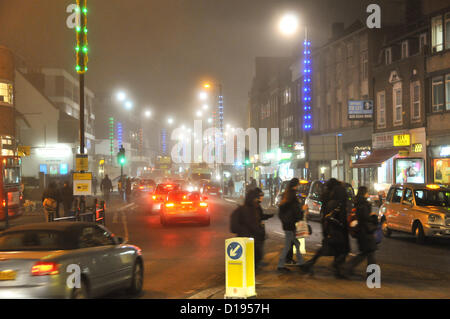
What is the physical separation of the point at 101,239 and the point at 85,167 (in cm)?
1106

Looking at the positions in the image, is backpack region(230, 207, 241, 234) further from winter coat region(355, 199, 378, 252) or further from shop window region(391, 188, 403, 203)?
shop window region(391, 188, 403, 203)

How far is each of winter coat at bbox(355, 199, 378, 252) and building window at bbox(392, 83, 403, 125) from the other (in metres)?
28.6

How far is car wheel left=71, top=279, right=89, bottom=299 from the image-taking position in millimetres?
8469

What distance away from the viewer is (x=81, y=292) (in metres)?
8.59

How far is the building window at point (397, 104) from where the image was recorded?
1514 inches

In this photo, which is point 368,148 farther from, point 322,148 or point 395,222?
point 395,222

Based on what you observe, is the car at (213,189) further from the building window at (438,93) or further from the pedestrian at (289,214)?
the pedestrian at (289,214)

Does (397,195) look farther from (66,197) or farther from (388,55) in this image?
(388,55)

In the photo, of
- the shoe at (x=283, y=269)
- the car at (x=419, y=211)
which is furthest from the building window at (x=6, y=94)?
the shoe at (x=283, y=269)

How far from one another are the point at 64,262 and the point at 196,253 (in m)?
7.96

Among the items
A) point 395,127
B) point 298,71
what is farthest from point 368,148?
point 298,71

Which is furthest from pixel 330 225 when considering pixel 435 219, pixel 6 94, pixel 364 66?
pixel 364 66

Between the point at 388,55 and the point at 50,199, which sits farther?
the point at 388,55

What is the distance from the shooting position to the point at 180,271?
12984mm
